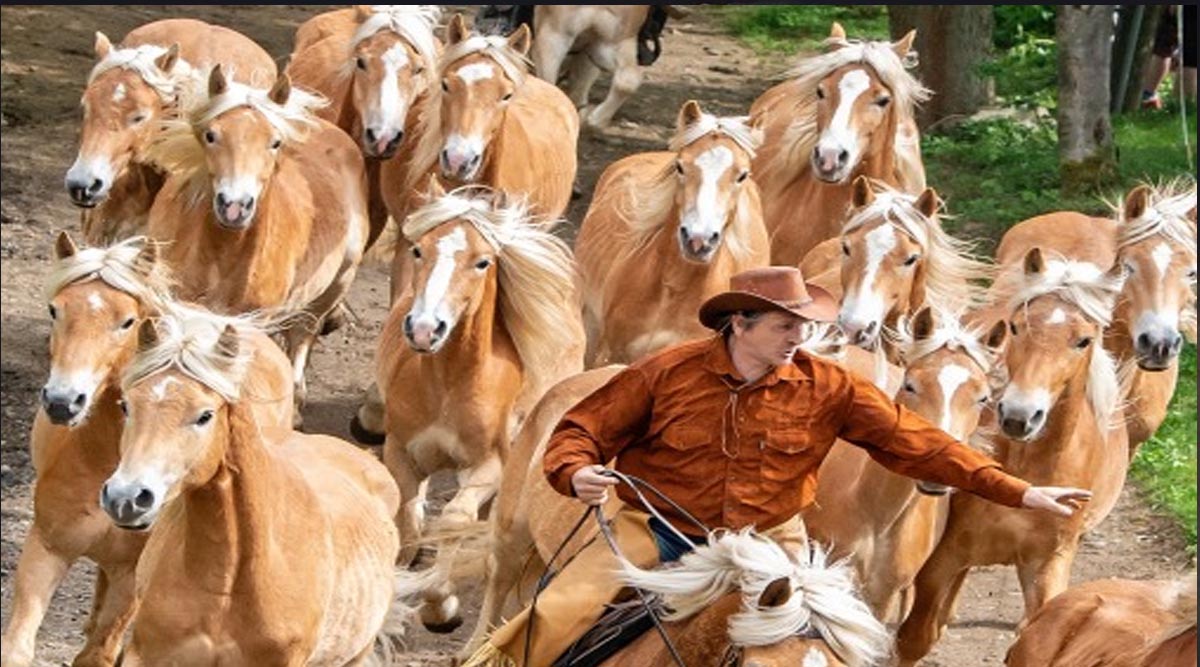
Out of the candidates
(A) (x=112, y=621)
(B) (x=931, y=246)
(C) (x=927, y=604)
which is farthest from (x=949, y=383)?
(A) (x=112, y=621)

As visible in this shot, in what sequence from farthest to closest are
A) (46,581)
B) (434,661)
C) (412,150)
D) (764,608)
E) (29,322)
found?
1. (29,322)
2. (412,150)
3. (434,661)
4. (46,581)
5. (764,608)

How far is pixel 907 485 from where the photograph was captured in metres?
9.45

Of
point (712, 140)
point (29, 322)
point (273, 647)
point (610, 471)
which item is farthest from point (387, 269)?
point (610, 471)

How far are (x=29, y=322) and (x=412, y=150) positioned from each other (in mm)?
2553

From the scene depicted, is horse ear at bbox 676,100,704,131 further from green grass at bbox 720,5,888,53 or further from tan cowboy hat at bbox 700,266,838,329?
green grass at bbox 720,5,888,53

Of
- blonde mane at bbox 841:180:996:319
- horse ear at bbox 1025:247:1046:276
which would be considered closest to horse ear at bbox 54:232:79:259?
blonde mane at bbox 841:180:996:319

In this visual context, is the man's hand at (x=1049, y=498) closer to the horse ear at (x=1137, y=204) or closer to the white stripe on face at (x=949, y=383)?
the white stripe on face at (x=949, y=383)

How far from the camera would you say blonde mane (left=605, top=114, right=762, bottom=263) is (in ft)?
37.8

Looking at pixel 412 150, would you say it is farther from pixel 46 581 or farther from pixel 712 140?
pixel 46 581

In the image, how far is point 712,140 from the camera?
11469 mm

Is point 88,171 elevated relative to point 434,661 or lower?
elevated

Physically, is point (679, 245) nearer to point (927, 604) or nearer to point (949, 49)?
point (927, 604)

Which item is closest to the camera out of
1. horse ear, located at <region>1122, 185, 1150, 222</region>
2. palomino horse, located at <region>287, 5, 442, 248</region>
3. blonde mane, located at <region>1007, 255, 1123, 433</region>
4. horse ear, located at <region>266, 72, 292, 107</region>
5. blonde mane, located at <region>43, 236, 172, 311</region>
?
blonde mane, located at <region>43, 236, 172, 311</region>

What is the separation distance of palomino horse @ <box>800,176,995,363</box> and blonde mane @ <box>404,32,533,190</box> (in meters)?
2.37
